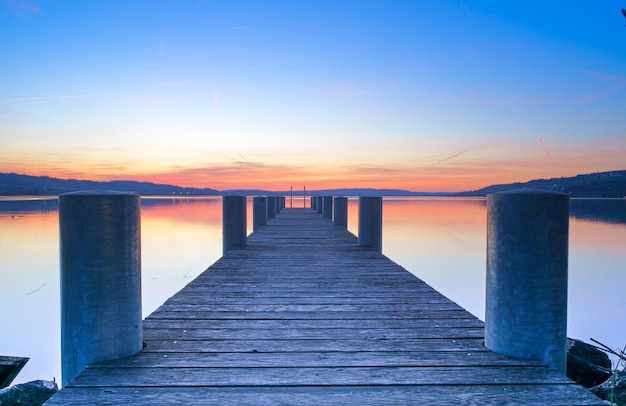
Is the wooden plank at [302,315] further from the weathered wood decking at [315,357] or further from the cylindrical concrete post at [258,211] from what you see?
the cylindrical concrete post at [258,211]

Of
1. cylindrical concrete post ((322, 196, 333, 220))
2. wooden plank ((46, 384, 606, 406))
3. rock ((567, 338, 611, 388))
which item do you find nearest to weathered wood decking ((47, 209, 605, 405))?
wooden plank ((46, 384, 606, 406))

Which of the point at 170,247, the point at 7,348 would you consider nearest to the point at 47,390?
the point at 7,348

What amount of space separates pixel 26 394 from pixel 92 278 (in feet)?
6.91

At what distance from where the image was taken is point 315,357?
2748mm

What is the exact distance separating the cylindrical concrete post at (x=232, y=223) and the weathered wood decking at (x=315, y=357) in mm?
3303

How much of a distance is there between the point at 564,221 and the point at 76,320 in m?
3.25

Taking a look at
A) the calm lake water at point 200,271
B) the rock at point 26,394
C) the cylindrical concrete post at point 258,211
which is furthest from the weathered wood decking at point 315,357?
the cylindrical concrete post at point 258,211

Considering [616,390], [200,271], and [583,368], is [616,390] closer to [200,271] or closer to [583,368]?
[583,368]

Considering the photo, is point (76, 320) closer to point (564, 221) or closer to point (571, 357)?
point (564, 221)

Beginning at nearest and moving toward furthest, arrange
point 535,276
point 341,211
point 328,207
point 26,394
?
point 535,276
point 26,394
point 341,211
point 328,207

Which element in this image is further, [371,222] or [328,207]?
[328,207]

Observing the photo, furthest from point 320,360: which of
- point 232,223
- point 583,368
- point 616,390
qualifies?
point 232,223

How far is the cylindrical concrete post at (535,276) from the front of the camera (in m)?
2.61

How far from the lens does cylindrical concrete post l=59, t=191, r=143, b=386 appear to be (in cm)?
255
